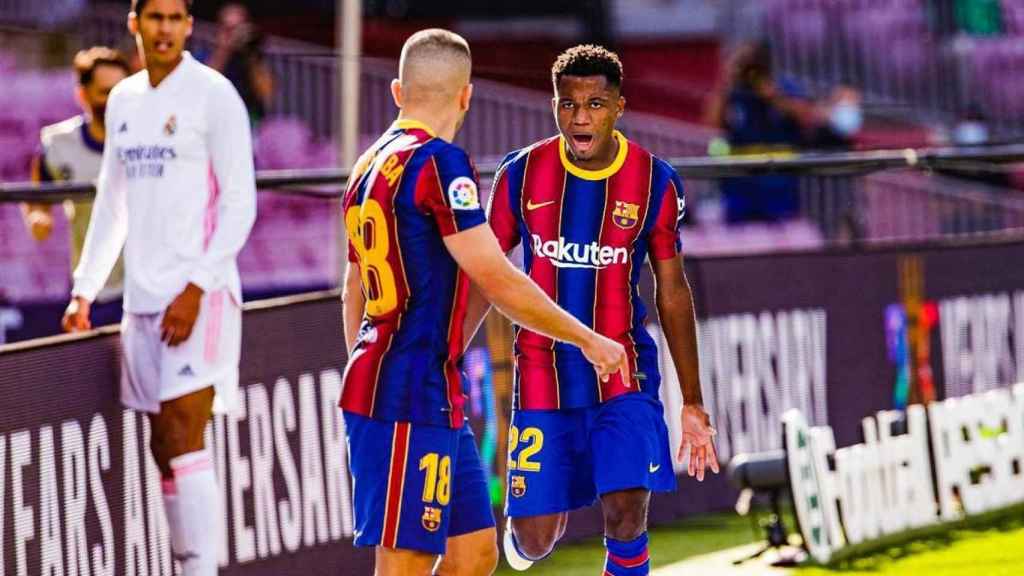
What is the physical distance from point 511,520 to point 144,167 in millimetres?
1759

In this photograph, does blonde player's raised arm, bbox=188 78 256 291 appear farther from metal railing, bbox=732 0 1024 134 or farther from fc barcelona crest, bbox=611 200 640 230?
metal railing, bbox=732 0 1024 134

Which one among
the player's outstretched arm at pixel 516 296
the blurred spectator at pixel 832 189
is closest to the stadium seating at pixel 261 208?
the blurred spectator at pixel 832 189

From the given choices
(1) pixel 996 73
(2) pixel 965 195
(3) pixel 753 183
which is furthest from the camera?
(1) pixel 996 73

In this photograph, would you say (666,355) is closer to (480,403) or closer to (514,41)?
(480,403)

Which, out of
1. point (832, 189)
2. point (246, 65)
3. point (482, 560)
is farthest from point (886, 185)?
point (482, 560)

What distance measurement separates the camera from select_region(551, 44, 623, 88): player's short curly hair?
6766 millimetres

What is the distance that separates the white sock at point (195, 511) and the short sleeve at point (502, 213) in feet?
4.24

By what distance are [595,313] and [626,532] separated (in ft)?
2.35

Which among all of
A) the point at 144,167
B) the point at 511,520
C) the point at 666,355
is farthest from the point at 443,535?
the point at 666,355

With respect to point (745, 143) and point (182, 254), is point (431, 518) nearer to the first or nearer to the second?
point (182, 254)

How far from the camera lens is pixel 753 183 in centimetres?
1608

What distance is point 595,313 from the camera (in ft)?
22.6

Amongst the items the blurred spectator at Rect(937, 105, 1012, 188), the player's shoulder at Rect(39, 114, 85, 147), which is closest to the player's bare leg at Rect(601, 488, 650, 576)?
the player's shoulder at Rect(39, 114, 85, 147)

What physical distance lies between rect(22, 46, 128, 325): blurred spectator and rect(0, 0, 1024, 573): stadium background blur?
118 centimetres
